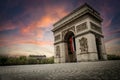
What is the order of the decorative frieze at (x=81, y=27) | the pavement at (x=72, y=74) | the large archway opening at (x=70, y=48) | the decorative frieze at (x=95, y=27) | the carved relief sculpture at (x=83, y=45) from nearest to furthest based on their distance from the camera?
the pavement at (x=72, y=74)
the carved relief sculpture at (x=83, y=45)
the decorative frieze at (x=81, y=27)
the decorative frieze at (x=95, y=27)
the large archway opening at (x=70, y=48)

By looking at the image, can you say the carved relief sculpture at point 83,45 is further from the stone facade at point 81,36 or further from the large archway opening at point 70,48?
the large archway opening at point 70,48

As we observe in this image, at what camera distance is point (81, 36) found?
1407 centimetres

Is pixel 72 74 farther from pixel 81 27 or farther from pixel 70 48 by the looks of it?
pixel 70 48

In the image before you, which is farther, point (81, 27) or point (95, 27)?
point (95, 27)

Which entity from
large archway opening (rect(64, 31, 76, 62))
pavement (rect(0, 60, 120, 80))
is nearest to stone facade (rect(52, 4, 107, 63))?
large archway opening (rect(64, 31, 76, 62))

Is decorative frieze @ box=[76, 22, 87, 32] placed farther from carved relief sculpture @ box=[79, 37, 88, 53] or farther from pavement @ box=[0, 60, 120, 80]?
pavement @ box=[0, 60, 120, 80]

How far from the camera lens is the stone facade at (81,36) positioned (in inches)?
509

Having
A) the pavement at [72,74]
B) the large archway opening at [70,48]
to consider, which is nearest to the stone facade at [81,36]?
the large archway opening at [70,48]

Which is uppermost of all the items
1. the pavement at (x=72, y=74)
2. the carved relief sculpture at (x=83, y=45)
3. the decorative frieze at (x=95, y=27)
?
the decorative frieze at (x=95, y=27)

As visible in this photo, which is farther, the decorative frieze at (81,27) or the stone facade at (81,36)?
the decorative frieze at (81,27)

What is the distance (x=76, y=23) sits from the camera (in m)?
15.1

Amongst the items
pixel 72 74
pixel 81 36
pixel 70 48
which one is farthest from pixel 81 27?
pixel 72 74

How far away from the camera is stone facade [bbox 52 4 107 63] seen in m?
12.9

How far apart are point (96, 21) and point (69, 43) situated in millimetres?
5836
